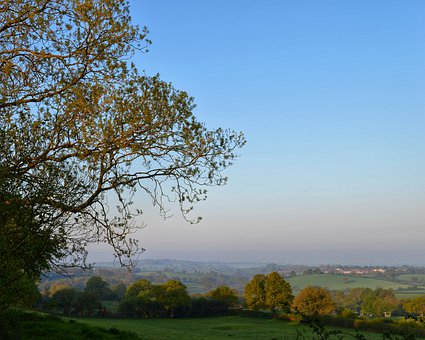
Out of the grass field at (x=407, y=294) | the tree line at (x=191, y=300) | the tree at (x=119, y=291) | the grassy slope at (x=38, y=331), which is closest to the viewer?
the grassy slope at (x=38, y=331)

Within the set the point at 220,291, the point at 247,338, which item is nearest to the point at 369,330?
the point at 247,338

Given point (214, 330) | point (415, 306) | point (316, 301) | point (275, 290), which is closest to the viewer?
point (214, 330)

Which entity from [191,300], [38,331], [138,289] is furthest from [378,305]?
[38,331]

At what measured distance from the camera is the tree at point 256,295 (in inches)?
4176

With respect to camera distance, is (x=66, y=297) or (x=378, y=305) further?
(x=378, y=305)

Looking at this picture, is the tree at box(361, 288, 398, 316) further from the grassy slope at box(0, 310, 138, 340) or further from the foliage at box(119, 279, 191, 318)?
the grassy slope at box(0, 310, 138, 340)

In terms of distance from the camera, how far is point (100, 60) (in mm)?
16016

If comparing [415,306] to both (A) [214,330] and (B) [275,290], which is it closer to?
(B) [275,290]

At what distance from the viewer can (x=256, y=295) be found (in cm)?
10794

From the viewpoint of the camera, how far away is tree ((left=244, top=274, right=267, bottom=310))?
348 ft

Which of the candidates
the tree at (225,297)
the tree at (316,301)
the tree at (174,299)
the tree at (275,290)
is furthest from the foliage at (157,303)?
the tree at (316,301)

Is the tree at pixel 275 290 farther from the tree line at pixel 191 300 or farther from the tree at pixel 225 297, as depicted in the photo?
the tree at pixel 225 297

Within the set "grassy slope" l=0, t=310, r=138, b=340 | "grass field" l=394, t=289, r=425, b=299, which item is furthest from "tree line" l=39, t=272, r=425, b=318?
"grassy slope" l=0, t=310, r=138, b=340

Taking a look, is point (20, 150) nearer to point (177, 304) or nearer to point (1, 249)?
point (1, 249)
